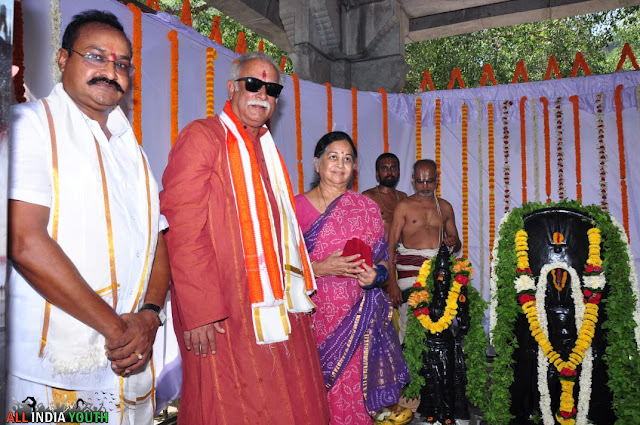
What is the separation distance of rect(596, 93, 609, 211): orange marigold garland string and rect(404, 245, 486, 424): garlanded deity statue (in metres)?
3.09

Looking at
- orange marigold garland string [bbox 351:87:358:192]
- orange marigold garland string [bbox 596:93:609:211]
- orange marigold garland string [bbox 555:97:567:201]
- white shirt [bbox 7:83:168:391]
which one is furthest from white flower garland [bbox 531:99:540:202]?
white shirt [bbox 7:83:168:391]

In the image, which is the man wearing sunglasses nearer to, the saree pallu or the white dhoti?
the saree pallu

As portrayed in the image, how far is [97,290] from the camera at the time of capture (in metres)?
1.46

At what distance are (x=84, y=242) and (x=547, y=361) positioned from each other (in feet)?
9.01

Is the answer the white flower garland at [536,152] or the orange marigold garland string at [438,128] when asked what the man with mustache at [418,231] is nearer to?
the orange marigold garland string at [438,128]

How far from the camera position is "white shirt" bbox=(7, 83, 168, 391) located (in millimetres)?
1337

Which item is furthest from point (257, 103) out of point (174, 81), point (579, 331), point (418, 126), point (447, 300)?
point (418, 126)

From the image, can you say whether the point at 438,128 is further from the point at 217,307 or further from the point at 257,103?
the point at 217,307

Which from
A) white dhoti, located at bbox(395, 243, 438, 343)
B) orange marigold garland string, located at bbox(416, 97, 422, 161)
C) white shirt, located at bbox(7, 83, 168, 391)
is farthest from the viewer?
orange marigold garland string, located at bbox(416, 97, 422, 161)

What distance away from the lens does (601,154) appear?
18.4ft

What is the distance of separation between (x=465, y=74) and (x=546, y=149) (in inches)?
305

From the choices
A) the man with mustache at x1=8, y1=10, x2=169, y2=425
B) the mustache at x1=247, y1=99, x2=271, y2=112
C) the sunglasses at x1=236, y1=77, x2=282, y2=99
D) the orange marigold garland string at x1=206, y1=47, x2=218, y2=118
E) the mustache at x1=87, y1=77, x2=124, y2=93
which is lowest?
the man with mustache at x1=8, y1=10, x2=169, y2=425

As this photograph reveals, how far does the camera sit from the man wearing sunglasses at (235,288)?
182cm

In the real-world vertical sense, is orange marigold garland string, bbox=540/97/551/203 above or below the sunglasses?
above
